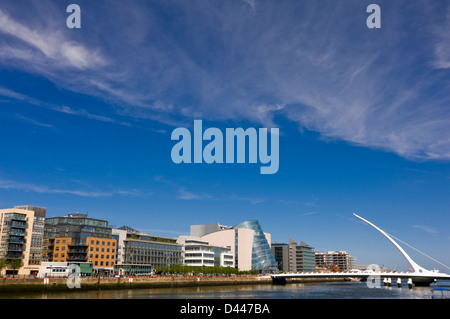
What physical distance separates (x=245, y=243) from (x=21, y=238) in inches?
3771

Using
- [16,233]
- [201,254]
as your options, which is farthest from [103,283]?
[201,254]

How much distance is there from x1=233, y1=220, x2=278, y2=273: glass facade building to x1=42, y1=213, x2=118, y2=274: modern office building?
255ft

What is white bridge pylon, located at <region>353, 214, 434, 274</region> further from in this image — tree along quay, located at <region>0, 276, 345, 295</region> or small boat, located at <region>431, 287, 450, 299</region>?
tree along quay, located at <region>0, 276, 345, 295</region>

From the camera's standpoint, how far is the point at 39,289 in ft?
242

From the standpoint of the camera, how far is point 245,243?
593 feet

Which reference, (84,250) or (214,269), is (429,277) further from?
(84,250)

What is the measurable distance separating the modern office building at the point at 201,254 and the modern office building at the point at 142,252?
680cm

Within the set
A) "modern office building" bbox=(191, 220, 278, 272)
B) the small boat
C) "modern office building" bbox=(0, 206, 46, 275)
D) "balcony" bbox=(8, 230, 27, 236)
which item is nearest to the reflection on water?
the small boat

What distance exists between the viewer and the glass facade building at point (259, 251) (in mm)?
183125

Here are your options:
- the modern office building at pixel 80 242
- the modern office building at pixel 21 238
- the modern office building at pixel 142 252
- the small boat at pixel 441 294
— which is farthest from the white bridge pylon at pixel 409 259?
the modern office building at pixel 21 238

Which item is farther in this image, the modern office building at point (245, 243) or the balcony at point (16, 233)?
the modern office building at point (245, 243)

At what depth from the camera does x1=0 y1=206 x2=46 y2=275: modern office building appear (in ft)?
346

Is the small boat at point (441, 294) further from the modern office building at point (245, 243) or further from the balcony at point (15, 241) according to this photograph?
the modern office building at point (245, 243)
